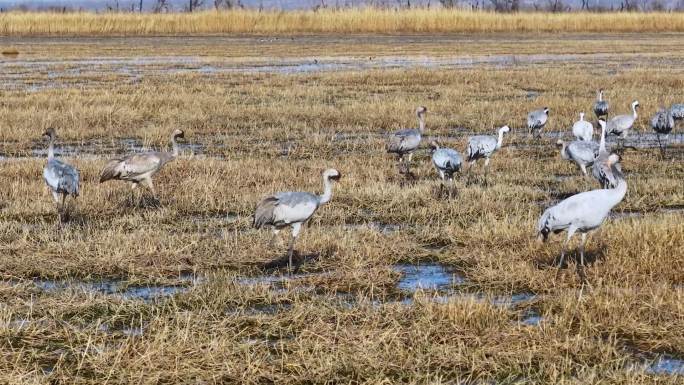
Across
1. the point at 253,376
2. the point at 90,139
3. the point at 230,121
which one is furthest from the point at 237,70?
the point at 253,376

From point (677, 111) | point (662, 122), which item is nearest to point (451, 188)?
point (662, 122)

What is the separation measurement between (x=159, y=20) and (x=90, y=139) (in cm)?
3831

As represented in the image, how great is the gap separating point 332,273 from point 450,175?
160 inches

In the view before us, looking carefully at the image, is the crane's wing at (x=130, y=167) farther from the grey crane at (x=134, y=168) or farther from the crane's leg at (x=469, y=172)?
the crane's leg at (x=469, y=172)

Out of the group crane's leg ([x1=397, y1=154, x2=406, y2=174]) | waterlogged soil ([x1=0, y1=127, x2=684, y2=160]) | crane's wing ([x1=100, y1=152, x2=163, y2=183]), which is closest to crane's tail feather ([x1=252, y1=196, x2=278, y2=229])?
crane's wing ([x1=100, y1=152, x2=163, y2=183])

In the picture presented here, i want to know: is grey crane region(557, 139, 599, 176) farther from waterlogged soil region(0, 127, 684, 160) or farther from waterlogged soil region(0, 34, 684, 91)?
waterlogged soil region(0, 34, 684, 91)

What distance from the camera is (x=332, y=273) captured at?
8250 millimetres

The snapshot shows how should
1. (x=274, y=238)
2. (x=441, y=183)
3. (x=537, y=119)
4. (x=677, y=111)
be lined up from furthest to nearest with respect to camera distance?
(x=677, y=111), (x=537, y=119), (x=441, y=183), (x=274, y=238)

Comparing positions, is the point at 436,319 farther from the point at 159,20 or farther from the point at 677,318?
the point at 159,20

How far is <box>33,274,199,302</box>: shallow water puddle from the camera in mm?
7695

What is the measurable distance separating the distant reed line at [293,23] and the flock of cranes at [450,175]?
37835 mm

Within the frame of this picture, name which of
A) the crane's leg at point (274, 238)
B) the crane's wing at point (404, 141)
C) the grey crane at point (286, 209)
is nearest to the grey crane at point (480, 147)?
the crane's wing at point (404, 141)

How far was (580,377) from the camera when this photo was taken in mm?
5863

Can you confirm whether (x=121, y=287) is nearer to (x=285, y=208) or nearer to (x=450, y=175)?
(x=285, y=208)
